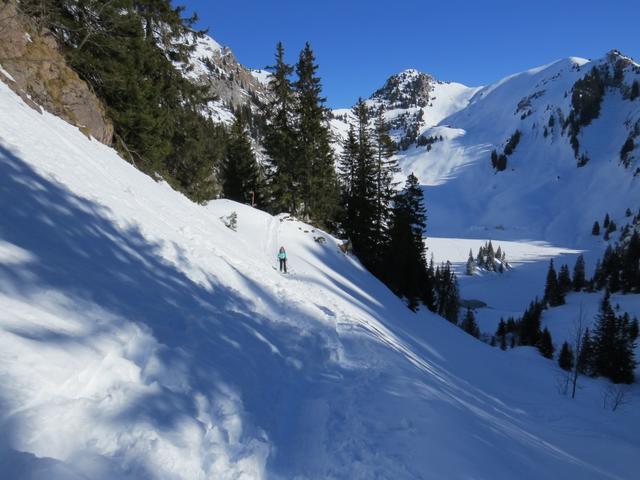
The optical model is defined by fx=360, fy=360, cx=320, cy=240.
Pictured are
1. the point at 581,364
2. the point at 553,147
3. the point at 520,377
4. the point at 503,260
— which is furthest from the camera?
the point at 553,147

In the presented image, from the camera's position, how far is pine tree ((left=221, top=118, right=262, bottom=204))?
35.3 m

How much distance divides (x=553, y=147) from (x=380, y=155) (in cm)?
19714

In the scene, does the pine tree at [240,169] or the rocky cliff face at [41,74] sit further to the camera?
the pine tree at [240,169]

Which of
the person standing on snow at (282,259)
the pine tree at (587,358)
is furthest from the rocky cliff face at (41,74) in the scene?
the pine tree at (587,358)

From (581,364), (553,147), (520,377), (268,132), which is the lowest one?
(581,364)

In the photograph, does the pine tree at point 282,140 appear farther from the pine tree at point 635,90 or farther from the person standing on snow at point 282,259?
the pine tree at point 635,90

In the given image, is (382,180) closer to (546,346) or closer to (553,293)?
(546,346)

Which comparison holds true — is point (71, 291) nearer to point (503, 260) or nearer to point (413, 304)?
point (413, 304)

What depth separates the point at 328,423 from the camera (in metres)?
5.43

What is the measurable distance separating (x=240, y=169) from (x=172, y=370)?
107ft

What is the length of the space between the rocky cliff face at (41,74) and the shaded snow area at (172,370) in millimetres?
2123

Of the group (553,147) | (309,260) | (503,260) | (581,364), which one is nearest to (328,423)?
(309,260)

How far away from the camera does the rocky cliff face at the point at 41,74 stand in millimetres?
12594

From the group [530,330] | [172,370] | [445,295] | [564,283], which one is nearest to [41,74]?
[172,370]
